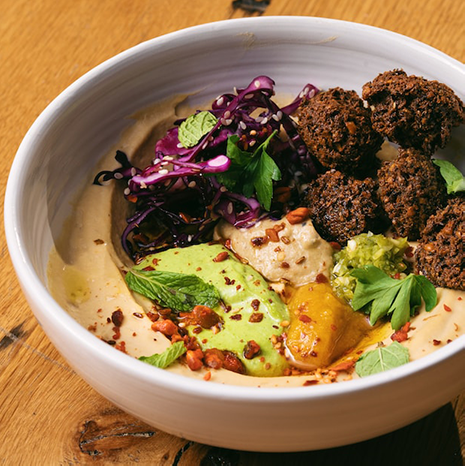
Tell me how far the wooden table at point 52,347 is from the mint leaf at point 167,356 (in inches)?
13.6

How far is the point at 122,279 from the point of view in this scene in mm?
2525

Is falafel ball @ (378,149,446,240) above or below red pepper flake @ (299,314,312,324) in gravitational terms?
above

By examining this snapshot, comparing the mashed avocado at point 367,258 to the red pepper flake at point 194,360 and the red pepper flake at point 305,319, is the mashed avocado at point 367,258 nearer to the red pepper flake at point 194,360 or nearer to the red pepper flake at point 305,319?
the red pepper flake at point 305,319

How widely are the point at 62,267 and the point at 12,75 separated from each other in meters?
1.50

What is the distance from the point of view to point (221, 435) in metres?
1.94

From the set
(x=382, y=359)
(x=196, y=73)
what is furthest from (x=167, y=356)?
(x=196, y=73)

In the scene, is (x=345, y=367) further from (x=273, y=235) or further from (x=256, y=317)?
(x=273, y=235)

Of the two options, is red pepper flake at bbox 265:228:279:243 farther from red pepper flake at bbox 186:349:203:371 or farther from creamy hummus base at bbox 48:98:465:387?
red pepper flake at bbox 186:349:203:371

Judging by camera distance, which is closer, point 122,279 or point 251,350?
point 251,350

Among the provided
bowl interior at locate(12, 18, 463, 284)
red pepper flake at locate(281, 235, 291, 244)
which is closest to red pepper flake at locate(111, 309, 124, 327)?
bowl interior at locate(12, 18, 463, 284)

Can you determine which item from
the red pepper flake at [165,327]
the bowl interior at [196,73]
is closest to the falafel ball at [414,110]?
the bowl interior at [196,73]

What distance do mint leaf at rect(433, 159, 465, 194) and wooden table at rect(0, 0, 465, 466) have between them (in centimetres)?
77

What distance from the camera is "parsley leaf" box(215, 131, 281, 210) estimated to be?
2.63 m

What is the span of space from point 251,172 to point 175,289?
55 cm
